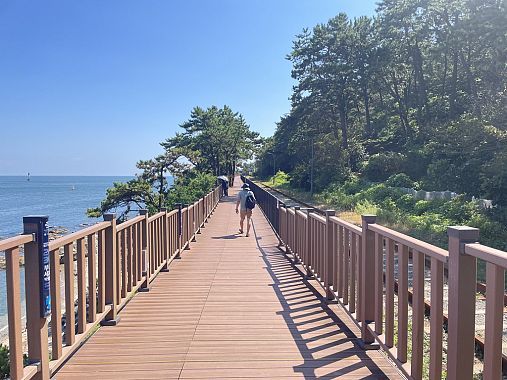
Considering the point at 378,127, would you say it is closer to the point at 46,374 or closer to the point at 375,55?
the point at 375,55

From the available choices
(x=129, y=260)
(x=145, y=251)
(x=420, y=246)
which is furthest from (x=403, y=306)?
(x=145, y=251)

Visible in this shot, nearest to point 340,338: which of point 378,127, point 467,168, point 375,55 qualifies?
point 467,168

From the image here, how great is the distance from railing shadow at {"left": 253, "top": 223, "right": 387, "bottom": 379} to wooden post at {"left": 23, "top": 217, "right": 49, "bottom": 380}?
1.86 m

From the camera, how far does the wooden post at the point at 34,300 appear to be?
2830 millimetres

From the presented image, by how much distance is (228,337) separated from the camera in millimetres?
4336

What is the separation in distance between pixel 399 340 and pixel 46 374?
7.93 feet

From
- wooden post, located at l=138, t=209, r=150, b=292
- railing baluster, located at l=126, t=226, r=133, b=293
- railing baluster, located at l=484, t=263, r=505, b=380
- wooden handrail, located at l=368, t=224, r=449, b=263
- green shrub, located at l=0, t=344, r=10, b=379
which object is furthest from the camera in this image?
green shrub, located at l=0, t=344, r=10, b=379

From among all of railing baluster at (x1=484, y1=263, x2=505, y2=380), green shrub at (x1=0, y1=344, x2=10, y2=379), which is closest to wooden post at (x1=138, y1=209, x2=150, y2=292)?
green shrub at (x1=0, y1=344, x2=10, y2=379)

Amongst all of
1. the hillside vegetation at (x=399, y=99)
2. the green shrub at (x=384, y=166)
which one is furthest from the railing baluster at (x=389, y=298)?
the green shrub at (x=384, y=166)

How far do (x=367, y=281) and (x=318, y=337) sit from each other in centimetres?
86

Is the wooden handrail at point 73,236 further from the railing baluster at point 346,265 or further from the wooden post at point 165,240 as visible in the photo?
the wooden post at point 165,240

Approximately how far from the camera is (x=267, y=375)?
11.4 ft

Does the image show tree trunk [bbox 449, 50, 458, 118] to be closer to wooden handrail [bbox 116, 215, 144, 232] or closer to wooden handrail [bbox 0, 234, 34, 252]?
wooden handrail [bbox 116, 215, 144, 232]

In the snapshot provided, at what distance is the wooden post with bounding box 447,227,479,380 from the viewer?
92.0 inches
